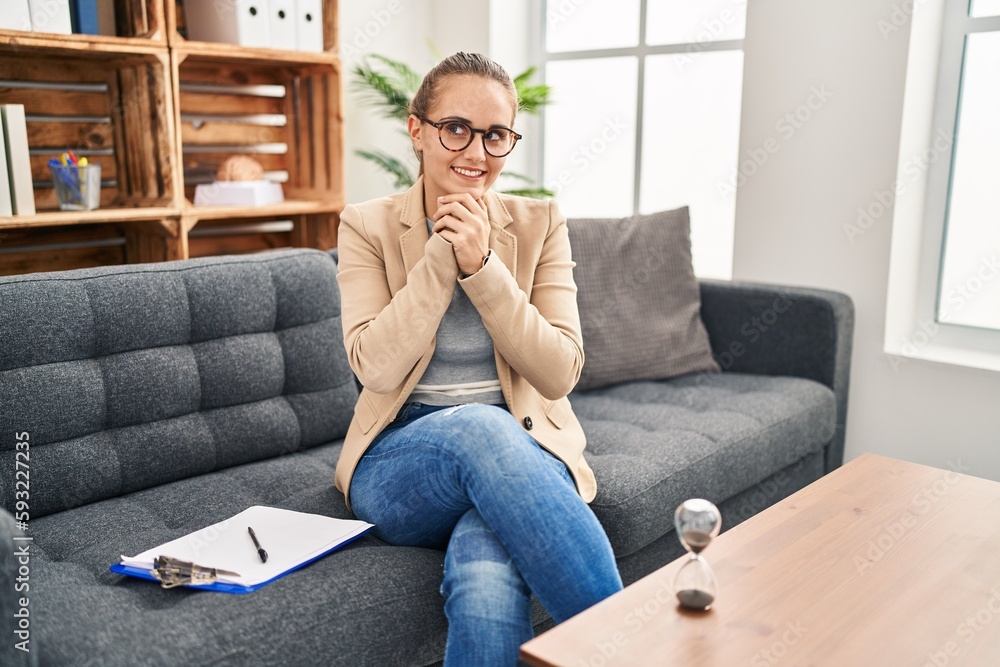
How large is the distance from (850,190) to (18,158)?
88.0 inches

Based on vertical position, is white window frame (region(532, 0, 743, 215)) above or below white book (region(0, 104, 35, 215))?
above

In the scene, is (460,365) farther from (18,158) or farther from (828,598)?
(18,158)

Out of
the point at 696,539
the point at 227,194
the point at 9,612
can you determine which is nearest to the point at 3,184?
the point at 227,194

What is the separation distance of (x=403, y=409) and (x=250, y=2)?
1.56 m

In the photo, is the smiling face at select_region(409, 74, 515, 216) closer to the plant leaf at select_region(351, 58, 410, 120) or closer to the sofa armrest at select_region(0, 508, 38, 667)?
the sofa armrest at select_region(0, 508, 38, 667)

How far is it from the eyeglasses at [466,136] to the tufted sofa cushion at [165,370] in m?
0.56

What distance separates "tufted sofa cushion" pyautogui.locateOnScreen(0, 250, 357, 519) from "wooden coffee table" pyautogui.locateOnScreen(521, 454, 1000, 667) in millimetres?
943

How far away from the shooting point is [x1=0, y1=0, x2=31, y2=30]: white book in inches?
79.8

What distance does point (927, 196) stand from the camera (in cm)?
246

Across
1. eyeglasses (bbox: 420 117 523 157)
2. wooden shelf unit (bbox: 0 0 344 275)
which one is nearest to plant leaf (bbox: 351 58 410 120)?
wooden shelf unit (bbox: 0 0 344 275)

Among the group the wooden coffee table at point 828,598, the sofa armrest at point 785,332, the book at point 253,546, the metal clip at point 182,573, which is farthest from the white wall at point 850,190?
the metal clip at point 182,573

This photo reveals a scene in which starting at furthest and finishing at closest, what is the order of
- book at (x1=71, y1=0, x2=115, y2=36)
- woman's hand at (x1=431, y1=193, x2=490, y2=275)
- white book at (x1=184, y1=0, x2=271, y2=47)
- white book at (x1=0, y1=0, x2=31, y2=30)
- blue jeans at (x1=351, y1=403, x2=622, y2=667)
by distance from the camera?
white book at (x1=184, y1=0, x2=271, y2=47) → book at (x1=71, y1=0, x2=115, y2=36) → white book at (x1=0, y1=0, x2=31, y2=30) → woman's hand at (x1=431, y1=193, x2=490, y2=275) → blue jeans at (x1=351, y1=403, x2=622, y2=667)

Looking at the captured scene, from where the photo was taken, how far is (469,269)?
1447 mm

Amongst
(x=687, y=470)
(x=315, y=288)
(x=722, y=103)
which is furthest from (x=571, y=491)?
(x=722, y=103)
